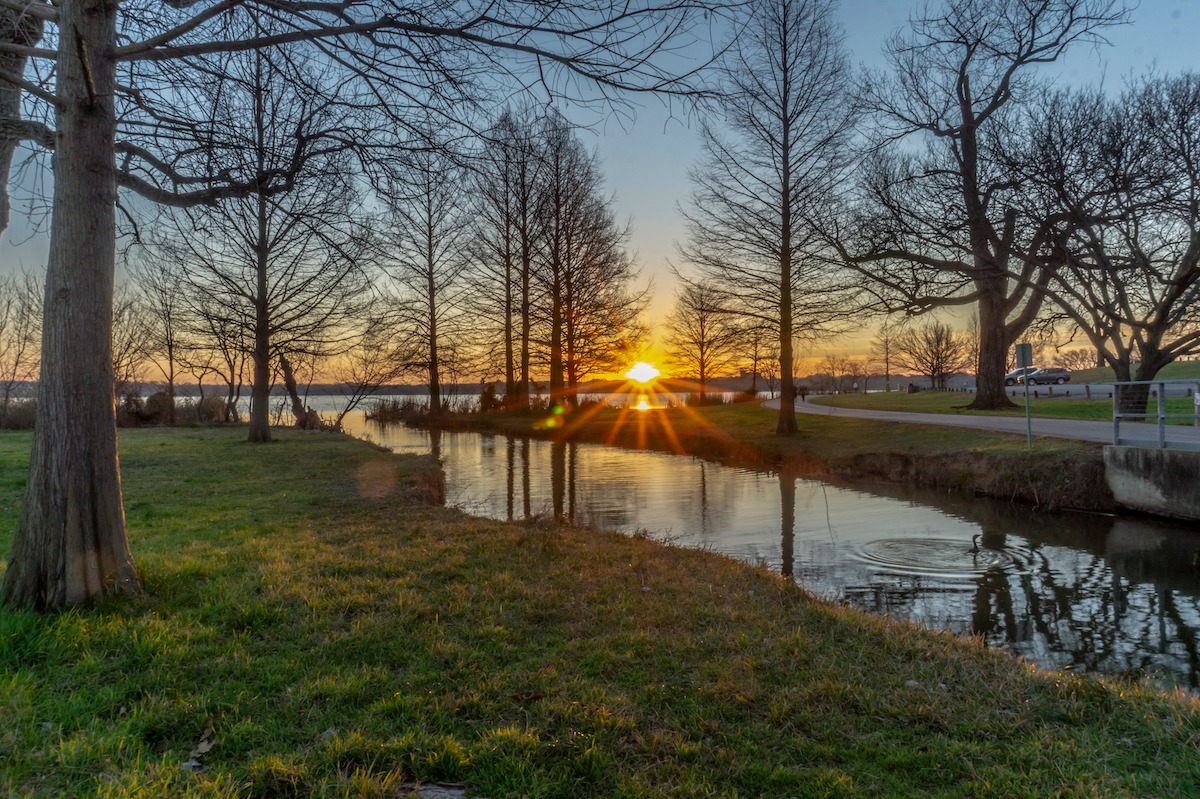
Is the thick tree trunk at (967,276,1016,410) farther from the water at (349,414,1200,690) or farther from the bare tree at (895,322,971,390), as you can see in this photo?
the bare tree at (895,322,971,390)

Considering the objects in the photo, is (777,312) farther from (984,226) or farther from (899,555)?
(899,555)

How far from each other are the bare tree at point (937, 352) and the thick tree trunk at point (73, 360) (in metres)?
57.8

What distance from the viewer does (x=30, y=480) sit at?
437cm

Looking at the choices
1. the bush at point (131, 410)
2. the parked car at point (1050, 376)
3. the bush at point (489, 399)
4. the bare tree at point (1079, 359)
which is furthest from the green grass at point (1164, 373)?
the bush at point (131, 410)

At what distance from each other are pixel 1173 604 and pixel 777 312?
14809 millimetres

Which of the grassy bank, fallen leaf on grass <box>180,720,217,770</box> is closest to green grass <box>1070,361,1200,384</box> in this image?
the grassy bank

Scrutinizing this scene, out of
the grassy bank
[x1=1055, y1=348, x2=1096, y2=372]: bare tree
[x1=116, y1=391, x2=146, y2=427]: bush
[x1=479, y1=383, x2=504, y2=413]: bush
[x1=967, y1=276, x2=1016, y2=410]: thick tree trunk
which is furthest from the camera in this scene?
[x1=1055, y1=348, x2=1096, y2=372]: bare tree

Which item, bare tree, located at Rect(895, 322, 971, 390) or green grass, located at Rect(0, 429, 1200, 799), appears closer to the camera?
green grass, located at Rect(0, 429, 1200, 799)

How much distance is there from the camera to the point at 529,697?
3.51m

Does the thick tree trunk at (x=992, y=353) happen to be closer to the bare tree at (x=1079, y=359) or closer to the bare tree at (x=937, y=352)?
the bare tree at (x=937, y=352)

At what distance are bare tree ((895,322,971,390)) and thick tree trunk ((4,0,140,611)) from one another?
5780 cm

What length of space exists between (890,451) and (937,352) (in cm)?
4633

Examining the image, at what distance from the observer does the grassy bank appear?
11.8 m

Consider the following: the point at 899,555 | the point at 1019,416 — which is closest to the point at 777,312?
the point at 1019,416
